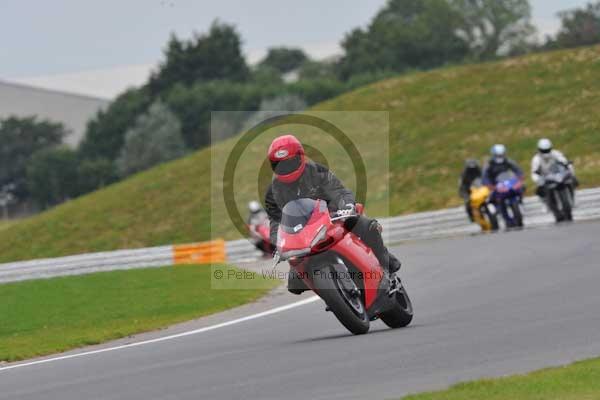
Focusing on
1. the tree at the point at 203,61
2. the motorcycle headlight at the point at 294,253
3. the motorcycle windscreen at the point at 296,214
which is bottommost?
the motorcycle headlight at the point at 294,253

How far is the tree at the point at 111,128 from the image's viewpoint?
9000 cm

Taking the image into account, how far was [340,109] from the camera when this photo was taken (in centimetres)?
5562

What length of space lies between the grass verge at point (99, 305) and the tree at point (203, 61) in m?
75.7

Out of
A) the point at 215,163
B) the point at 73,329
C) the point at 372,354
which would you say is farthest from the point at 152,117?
the point at 372,354

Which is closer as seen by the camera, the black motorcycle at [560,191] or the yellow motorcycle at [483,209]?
the black motorcycle at [560,191]

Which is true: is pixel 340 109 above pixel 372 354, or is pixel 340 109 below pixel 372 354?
above

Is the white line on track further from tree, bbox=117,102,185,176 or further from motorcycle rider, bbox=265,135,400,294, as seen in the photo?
tree, bbox=117,102,185,176

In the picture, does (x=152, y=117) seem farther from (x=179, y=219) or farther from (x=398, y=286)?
(x=398, y=286)

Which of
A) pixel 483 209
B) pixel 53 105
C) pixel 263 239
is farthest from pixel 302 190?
pixel 53 105

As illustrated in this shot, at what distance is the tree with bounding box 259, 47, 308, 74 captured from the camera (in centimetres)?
13750

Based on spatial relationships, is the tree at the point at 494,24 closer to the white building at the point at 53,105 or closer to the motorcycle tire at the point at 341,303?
the white building at the point at 53,105

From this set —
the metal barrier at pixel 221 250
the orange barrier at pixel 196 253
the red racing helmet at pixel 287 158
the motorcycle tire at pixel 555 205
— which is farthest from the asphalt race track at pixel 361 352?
the orange barrier at pixel 196 253

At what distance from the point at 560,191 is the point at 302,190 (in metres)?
14.0

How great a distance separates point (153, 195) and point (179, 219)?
476 centimetres
